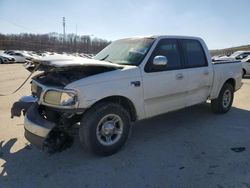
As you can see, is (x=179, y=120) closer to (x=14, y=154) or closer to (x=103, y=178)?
(x=103, y=178)

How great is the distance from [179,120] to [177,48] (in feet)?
5.74

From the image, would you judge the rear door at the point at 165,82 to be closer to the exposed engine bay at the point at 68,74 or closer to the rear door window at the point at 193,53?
the rear door window at the point at 193,53

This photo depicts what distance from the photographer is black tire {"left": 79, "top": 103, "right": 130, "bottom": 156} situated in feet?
13.0

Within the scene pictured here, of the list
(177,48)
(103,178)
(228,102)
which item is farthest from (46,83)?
(228,102)

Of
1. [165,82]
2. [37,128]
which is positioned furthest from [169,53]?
[37,128]

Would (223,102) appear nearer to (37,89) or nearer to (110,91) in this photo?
(110,91)

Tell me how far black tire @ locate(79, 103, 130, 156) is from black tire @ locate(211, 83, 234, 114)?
3188mm

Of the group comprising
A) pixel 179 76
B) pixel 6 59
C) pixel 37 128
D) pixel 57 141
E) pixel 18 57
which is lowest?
pixel 57 141

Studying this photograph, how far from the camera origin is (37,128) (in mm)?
3842

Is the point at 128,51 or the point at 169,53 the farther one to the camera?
the point at 169,53

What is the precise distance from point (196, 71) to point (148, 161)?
2353 mm

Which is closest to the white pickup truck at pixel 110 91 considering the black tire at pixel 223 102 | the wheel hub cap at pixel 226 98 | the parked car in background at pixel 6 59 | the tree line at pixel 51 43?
the black tire at pixel 223 102

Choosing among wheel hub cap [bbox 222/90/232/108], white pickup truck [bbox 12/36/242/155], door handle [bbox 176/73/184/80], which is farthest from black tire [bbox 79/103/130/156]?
wheel hub cap [bbox 222/90/232/108]

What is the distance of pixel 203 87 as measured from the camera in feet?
19.2
